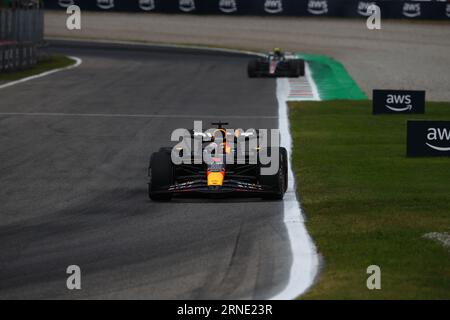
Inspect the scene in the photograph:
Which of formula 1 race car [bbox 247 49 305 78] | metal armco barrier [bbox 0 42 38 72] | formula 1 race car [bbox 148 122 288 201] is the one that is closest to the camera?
formula 1 race car [bbox 148 122 288 201]

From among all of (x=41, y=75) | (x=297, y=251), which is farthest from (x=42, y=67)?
(x=297, y=251)

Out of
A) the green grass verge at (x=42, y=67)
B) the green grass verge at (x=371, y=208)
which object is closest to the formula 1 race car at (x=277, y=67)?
the green grass verge at (x=42, y=67)

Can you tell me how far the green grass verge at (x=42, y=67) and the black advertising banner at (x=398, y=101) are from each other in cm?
1548

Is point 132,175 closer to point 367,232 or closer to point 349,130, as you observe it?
point 367,232

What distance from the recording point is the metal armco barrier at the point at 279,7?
5759 cm

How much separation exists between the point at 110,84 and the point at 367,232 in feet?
89.5

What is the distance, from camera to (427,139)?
19.7 meters

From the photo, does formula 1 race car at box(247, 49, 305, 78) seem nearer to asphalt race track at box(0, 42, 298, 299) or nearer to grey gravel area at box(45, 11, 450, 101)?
grey gravel area at box(45, 11, 450, 101)

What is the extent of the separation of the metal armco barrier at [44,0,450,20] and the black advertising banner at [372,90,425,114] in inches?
1135

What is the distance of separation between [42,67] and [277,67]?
35.1 feet

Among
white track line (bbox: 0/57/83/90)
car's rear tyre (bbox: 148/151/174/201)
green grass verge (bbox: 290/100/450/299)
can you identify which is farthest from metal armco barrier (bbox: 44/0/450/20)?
car's rear tyre (bbox: 148/151/174/201)

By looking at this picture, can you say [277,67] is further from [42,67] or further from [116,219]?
[116,219]

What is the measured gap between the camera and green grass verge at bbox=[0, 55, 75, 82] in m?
41.0
